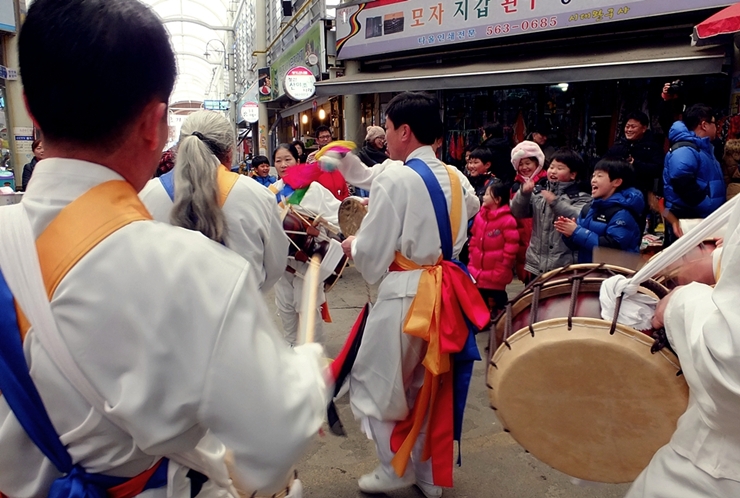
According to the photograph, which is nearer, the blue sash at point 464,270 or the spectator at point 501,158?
the blue sash at point 464,270

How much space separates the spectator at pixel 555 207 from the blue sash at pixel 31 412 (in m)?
3.52

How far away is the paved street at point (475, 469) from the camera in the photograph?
99.4 inches

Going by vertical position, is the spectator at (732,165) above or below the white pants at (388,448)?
above

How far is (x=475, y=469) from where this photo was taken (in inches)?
107

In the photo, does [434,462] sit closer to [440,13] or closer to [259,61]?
[440,13]

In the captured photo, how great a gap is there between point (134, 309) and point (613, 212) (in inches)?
127

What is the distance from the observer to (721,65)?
193 inches

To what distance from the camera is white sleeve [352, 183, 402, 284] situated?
2322 mm

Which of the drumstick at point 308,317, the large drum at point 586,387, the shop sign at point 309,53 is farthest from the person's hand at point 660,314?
the shop sign at point 309,53

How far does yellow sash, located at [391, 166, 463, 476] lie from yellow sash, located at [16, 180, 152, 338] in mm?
1621

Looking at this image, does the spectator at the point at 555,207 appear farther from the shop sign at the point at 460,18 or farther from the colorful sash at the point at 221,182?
the shop sign at the point at 460,18

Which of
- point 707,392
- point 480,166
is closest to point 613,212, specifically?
point 480,166

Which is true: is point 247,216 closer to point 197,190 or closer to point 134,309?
point 197,190

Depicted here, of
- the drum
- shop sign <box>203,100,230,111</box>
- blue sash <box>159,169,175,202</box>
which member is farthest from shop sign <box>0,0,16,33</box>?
shop sign <box>203,100,230,111</box>
